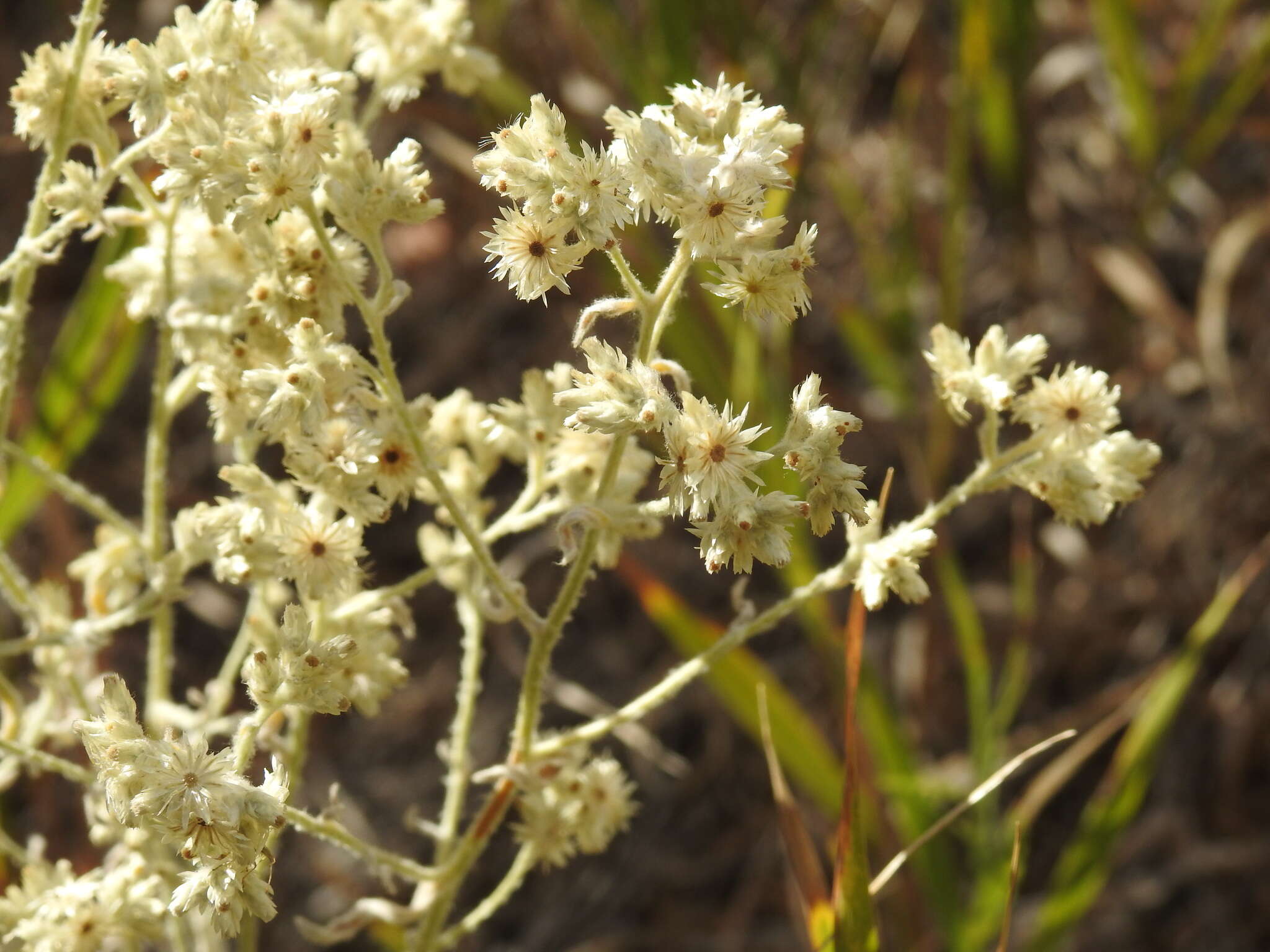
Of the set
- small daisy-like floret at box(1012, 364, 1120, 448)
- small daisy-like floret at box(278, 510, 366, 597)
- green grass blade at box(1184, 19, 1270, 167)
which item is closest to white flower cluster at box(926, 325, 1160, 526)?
small daisy-like floret at box(1012, 364, 1120, 448)

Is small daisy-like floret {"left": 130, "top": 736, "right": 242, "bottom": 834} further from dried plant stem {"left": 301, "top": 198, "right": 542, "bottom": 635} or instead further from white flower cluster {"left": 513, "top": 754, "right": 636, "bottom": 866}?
white flower cluster {"left": 513, "top": 754, "right": 636, "bottom": 866}

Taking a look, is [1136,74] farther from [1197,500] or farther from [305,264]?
[305,264]

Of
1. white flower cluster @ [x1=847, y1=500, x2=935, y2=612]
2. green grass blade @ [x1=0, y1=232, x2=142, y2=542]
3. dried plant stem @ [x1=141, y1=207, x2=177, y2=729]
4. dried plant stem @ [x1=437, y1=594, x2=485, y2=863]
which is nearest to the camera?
white flower cluster @ [x1=847, y1=500, x2=935, y2=612]

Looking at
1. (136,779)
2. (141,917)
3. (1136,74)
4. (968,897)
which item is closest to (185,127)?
(136,779)

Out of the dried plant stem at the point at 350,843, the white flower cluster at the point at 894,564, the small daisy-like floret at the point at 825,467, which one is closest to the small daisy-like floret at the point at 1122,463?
the white flower cluster at the point at 894,564

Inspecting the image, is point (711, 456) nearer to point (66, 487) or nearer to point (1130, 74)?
point (66, 487)

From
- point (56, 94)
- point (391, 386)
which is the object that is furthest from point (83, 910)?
point (56, 94)

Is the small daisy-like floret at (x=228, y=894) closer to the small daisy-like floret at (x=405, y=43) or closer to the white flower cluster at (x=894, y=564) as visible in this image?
the white flower cluster at (x=894, y=564)
